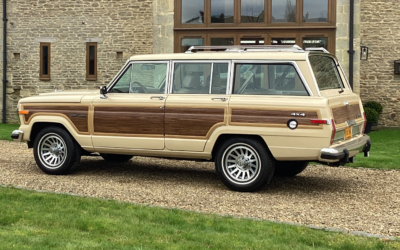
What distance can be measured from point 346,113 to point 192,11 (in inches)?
424

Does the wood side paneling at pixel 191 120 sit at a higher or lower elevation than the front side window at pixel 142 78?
lower

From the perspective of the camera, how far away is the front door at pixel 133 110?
8.34 meters

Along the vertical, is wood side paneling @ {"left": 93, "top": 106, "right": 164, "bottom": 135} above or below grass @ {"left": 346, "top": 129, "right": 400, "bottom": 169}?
above

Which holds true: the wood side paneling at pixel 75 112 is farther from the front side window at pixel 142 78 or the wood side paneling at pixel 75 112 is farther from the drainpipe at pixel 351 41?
the drainpipe at pixel 351 41

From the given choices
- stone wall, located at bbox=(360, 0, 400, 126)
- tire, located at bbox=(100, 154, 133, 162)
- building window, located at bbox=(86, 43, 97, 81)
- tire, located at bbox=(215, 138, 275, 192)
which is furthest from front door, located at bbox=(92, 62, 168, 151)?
stone wall, located at bbox=(360, 0, 400, 126)

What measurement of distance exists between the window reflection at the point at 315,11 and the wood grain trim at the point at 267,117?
33.6 ft

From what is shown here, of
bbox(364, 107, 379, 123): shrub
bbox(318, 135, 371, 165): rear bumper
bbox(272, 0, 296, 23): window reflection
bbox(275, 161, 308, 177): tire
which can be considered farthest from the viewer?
bbox(364, 107, 379, 123): shrub

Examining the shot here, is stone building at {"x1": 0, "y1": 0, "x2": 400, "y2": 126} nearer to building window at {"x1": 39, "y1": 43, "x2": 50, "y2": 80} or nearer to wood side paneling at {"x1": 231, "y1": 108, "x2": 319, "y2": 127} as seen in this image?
building window at {"x1": 39, "y1": 43, "x2": 50, "y2": 80}

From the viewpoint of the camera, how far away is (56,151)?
9.07 m

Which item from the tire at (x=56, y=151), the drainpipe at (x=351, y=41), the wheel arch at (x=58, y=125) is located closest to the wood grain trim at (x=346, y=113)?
the wheel arch at (x=58, y=125)

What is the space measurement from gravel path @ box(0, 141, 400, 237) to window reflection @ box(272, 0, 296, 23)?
26.3ft

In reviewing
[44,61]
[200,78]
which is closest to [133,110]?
[200,78]

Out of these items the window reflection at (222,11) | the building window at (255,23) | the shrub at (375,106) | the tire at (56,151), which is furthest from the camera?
the shrub at (375,106)

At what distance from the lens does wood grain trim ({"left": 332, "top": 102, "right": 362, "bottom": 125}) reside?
7585 millimetres
